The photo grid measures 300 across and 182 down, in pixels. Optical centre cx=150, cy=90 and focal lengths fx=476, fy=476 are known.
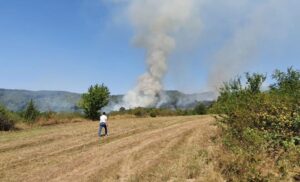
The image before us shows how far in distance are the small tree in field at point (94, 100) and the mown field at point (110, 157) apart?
22.9 meters

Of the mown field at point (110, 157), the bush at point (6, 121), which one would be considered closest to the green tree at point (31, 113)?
→ the bush at point (6, 121)

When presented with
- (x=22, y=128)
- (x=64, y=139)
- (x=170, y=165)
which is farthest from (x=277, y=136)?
(x=22, y=128)

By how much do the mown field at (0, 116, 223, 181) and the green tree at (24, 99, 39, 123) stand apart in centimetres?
1470

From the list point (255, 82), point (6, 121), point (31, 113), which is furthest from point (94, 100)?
point (255, 82)

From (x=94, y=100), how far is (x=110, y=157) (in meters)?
36.4

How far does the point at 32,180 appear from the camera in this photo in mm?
16953

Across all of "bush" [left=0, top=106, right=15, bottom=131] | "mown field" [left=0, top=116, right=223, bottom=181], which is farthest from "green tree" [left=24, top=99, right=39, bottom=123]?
"mown field" [left=0, top=116, right=223, bottom=181]

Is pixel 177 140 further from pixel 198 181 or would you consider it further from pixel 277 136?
pixel 198 181

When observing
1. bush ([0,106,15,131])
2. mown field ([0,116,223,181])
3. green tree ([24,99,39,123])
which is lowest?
mown field ([0,116,223,181])

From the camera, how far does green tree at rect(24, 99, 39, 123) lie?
4794 cm

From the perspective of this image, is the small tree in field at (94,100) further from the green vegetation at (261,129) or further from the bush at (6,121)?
the green vegetation at (261,129)

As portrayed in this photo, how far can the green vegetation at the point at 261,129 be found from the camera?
14.4 m

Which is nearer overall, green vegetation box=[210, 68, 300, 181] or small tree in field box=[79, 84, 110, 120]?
green vegetation box=[210, 68, 300, 181]

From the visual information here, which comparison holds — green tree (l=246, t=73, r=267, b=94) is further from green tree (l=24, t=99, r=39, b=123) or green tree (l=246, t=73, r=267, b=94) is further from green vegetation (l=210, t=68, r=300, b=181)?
green tree (l=24, t=99, r=39, b=123)
